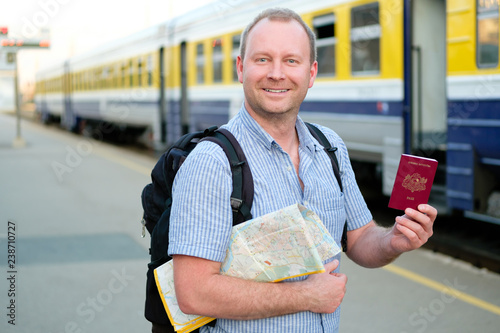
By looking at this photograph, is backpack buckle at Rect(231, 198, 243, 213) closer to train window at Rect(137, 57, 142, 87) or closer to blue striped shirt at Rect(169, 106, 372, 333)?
blue striped shirt at Rect(169, 106, 372, 333)

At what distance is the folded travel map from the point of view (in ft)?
6.47

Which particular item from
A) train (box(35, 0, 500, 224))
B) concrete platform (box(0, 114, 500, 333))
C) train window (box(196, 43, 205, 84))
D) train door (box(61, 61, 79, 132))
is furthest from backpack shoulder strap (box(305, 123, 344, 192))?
train door (box(61, 61, 79, 132))

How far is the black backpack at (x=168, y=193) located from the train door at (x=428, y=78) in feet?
21.3

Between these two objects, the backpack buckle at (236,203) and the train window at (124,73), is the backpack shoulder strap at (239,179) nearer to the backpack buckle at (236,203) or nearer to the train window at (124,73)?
the backpack buckle at (236,203)

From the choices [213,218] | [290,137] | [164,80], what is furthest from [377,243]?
[164,80]

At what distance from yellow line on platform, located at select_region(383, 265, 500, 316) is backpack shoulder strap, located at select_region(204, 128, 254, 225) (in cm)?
384

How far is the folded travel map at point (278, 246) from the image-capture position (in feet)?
6.47

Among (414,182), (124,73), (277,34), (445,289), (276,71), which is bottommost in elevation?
(445,289)

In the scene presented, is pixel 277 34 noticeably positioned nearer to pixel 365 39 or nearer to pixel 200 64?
pixel 365 39

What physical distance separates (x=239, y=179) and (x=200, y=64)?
13055 millimetres

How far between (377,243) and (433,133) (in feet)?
21.6

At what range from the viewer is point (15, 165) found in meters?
15.9

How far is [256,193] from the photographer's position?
6.84ft

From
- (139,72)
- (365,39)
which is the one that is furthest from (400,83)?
(139,72)
